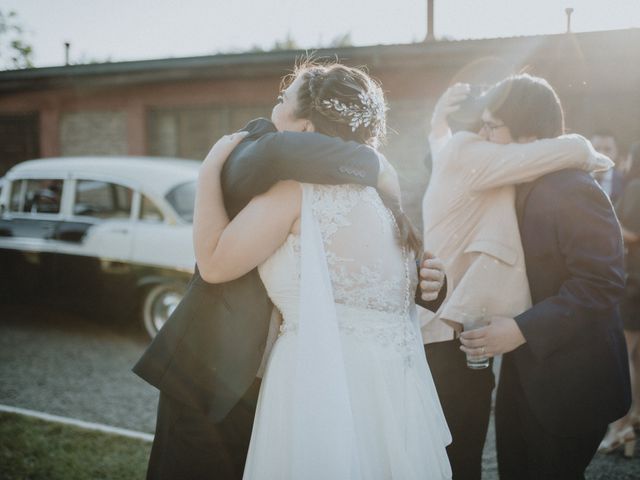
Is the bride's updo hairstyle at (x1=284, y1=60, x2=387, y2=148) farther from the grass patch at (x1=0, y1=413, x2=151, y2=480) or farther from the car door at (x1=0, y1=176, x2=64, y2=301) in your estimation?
the car door at (x1=0, y1=176, x2=64, y2=301)

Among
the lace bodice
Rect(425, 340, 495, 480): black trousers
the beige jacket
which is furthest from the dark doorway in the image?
the lace bodice

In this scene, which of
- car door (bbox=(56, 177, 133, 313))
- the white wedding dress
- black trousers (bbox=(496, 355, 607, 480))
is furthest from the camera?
car door (bbox=(56, 177, 133, 313))

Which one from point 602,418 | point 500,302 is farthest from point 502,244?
point 602,418

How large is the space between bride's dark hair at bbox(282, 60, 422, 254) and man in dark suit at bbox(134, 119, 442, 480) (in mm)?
113

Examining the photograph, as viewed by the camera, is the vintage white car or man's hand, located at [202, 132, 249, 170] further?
the vintage white car

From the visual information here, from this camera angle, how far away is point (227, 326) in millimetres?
1938

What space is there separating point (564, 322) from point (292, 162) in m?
1.18

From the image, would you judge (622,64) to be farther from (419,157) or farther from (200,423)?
(200,423)

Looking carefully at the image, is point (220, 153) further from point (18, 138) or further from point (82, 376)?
point (18, 138)

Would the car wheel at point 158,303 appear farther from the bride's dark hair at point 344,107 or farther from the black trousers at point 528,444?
the bride's dark hair at point 344,107

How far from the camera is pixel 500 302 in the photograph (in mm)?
2336

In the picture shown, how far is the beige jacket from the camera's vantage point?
2225 millimetres

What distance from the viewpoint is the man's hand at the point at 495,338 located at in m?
2.22

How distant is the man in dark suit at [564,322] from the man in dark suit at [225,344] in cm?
75
